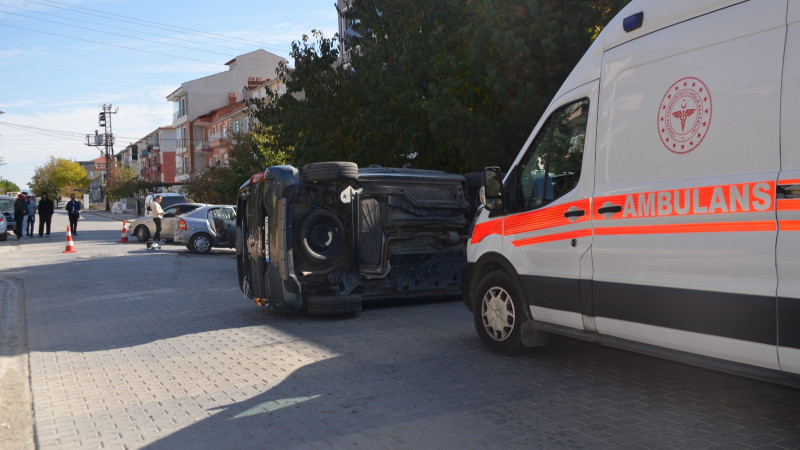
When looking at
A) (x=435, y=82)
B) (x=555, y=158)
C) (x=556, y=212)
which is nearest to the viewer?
(x=556, y=212)

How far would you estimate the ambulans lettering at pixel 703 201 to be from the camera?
398cm

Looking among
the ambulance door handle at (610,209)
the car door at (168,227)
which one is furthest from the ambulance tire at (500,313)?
the car door at (168,227)

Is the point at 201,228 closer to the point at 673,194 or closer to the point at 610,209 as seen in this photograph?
the point at 610,209

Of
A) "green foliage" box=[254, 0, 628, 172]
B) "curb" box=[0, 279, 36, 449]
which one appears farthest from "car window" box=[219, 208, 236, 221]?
"curb" box=[0, 279, 36, 449]

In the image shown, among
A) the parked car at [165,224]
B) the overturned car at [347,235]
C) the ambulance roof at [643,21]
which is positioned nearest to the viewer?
the ambulance roof at [643,21]

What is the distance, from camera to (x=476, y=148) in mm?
13148

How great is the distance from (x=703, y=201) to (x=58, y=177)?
15127 centimetres

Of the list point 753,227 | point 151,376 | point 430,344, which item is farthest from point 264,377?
point 753,227

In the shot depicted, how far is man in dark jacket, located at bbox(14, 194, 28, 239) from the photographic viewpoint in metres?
29.0

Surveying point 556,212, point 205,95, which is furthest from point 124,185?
point 556,212

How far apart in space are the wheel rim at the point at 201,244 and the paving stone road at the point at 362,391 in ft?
37.7

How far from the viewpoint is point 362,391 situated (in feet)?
18.2

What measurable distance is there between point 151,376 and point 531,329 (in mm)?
3379

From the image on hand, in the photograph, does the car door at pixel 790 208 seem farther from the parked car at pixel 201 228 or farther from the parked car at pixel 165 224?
the parked car at pixel 165 224
